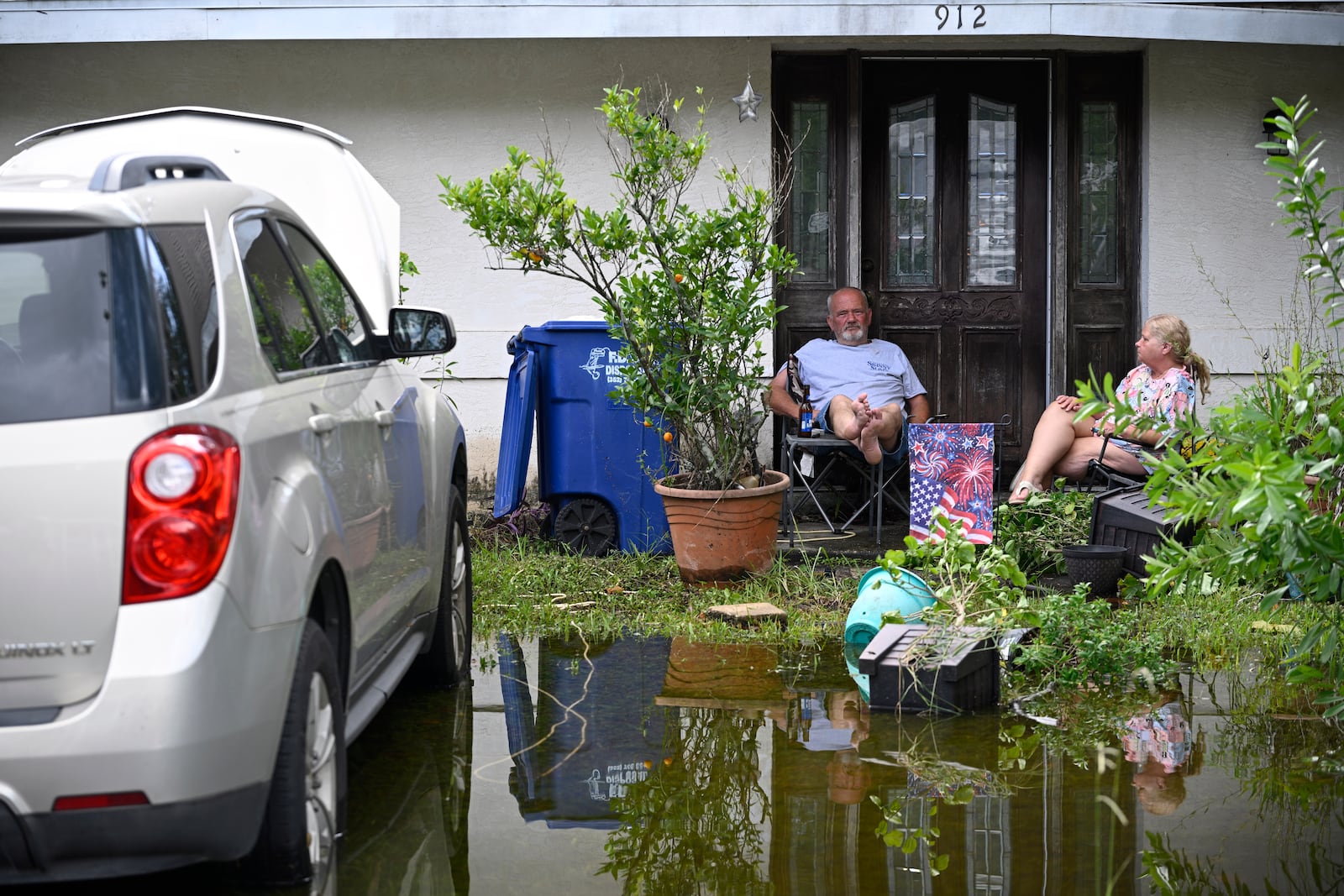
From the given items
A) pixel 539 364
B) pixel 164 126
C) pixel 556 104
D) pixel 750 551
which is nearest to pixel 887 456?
pixel 750 551

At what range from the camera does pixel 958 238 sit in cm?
877

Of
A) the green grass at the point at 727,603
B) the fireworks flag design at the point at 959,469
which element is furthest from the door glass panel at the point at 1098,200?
the green grass at the point at 727,603

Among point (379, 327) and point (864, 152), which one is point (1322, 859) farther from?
point (864, 152)

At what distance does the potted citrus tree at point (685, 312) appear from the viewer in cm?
614

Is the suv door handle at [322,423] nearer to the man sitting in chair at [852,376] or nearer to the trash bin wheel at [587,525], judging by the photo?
the trash bin wheel at [587,525]

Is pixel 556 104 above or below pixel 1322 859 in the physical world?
above

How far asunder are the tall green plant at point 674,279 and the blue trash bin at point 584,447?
64cm

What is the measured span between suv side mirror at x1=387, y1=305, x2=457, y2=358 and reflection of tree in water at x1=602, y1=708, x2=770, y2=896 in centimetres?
140

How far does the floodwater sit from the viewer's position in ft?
10.0

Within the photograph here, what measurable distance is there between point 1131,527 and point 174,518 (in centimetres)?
450

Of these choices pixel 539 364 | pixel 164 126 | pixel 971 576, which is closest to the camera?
→ pixel 971 576

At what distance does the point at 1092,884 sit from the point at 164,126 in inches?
190

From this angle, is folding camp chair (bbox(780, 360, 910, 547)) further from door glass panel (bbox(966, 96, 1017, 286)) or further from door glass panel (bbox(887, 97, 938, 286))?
door glass panel (bbox(966, 96, 1017, 286))

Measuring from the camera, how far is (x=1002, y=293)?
28.8 ft
